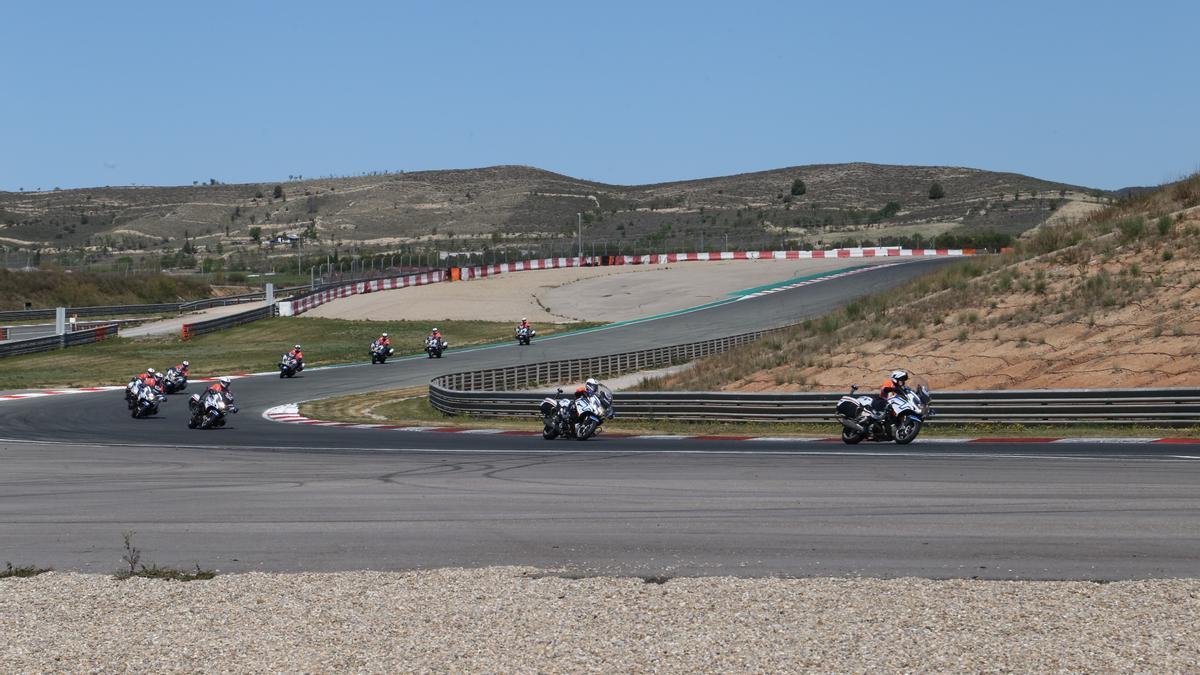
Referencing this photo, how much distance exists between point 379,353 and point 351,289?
27.8m

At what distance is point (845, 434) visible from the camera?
2072cm

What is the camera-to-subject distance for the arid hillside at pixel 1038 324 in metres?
27.3

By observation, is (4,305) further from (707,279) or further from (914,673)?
(914,673)

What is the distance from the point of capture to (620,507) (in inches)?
544

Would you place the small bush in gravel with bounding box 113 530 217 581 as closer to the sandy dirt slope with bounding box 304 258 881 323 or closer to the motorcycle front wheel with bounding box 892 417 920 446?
the motorcycle front wheel with bounding box 892 417 920 446

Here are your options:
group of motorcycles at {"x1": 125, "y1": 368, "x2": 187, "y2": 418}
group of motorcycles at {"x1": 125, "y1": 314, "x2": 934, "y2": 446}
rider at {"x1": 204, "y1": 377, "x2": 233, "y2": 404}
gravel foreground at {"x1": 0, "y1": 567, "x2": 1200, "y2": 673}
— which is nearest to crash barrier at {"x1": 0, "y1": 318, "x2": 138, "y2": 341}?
group of motorcycles at {"x1": 125, "y1": 368, "x2": 187, "y2": 418}

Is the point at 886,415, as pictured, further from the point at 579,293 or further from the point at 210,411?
the point at 579,293

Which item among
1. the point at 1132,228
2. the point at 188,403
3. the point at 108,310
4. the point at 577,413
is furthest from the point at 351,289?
the point at 577,413

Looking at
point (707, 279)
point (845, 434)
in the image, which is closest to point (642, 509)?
point (845, 434)

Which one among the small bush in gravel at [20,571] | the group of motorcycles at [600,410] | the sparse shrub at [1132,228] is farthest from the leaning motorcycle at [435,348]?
the small bush in gravel at [20,571]

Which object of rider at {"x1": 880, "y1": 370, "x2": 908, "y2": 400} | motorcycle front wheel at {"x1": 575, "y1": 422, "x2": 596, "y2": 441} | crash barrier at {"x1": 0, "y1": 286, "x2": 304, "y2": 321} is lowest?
motorcycle front wheel at {"x1": 575, "y1": 422, "x2": 596, "y2": 441}

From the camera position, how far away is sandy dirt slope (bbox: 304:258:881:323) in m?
66.2

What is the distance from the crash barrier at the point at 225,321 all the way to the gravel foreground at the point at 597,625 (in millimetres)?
51916

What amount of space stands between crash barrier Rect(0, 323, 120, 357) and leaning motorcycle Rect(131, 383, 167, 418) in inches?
906
